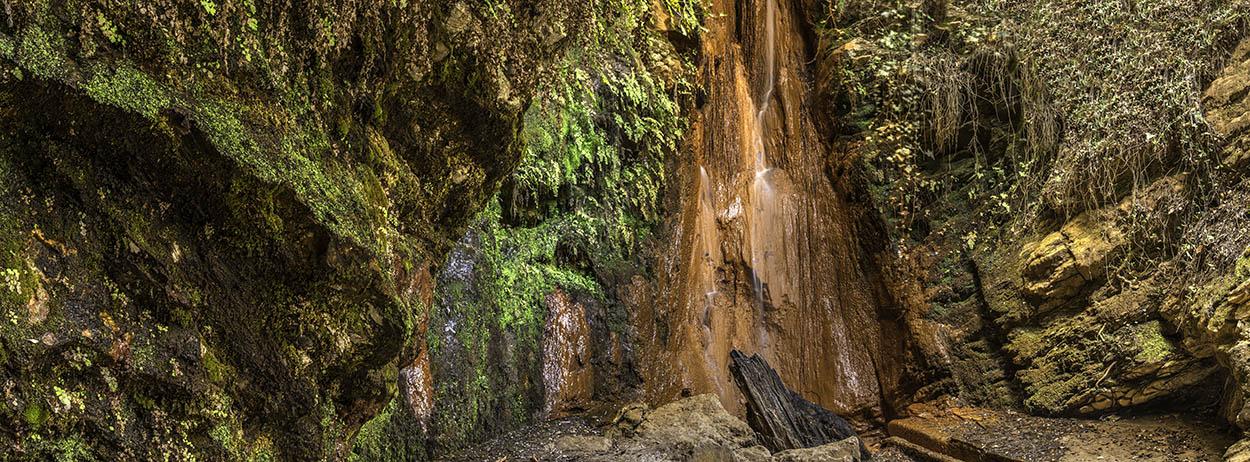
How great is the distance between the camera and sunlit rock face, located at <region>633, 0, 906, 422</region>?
301 inches

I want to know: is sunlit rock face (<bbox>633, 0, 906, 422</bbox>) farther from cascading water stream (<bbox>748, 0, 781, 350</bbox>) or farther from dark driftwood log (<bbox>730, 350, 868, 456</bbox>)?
dark driftwood log (<bbox>730, 350, 868, 456</bbox>)

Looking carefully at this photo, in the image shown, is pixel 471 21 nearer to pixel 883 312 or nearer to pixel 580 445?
pixel 580 445

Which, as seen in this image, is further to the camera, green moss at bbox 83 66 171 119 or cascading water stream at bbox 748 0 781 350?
cascading water stream at bbox 748 0 781 350

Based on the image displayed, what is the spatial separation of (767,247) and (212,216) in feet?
22.3

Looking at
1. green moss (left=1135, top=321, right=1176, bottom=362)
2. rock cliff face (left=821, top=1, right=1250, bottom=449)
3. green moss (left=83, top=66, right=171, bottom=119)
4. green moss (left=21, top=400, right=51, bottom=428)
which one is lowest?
green moss (left=21, top=400, right=51, bottom=428)

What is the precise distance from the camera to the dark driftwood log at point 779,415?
5996mm

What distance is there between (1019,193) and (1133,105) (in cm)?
123

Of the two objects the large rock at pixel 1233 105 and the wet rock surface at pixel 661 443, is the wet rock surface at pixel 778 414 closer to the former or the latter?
the wet rock surface at pixel 661 443

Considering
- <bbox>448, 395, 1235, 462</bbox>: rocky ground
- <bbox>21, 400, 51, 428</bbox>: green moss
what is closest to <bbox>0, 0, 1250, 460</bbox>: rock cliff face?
<bbox>21, 400, 51, 428</bbox>: green moss

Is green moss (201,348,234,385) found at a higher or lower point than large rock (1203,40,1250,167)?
lower

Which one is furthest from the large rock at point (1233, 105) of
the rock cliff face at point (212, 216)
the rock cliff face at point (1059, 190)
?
the rock cliff face at point (212, 216)

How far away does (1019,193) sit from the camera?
7.28 m

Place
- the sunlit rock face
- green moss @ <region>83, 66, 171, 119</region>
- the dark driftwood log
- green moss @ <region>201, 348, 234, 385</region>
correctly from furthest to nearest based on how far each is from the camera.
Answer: the sunlit rock face < the dark driftwood log < green moss @ <region>201, 348, 234, 385</region> < green moss @ <region>83, 66, 171, 119</region>

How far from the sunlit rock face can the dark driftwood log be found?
0.79 m
